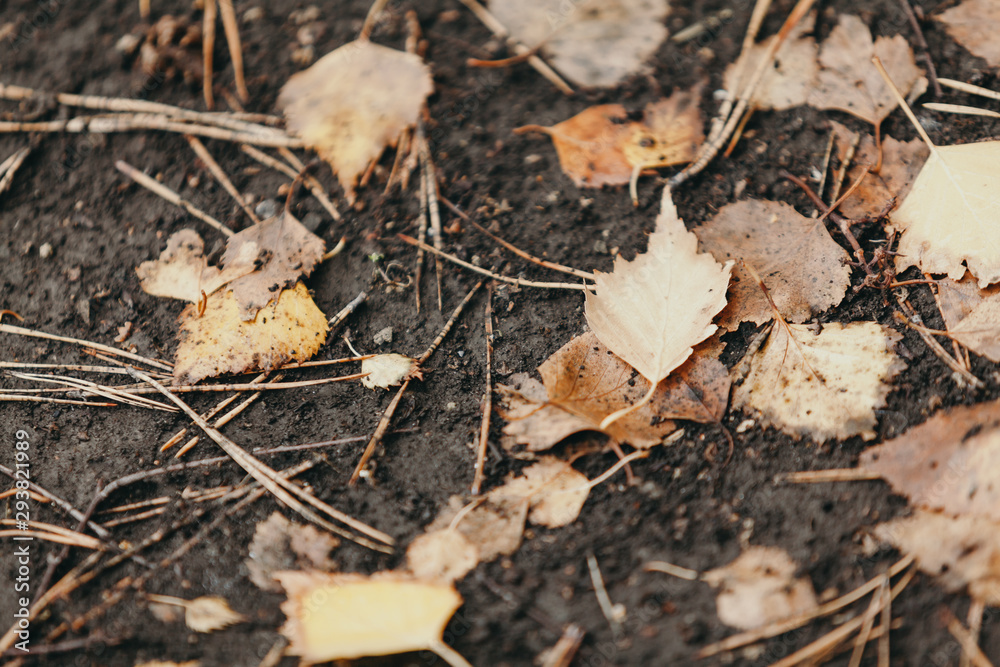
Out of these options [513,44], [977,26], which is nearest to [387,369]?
[513,44]

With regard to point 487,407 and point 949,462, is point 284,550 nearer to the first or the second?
point 487,407

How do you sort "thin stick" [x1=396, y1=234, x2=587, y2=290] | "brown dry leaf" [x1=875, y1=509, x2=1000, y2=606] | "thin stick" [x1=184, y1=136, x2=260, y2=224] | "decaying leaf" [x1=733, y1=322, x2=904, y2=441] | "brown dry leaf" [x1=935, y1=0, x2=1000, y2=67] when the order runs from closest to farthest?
"brown dry leaf" [x1=875, y1=509, x2=1000, y2=606] → "decaying leaf" [x1=733, y1=322, x2=904, y2=441] → "thin stick" [x1=396, y1=234, x2=587, y2=290] → "brown dry leaf" [x1=935, y1=0, x2=1000, y2=67] → "thin stick" [x1=184, y1=136, x2=260, y2=224]

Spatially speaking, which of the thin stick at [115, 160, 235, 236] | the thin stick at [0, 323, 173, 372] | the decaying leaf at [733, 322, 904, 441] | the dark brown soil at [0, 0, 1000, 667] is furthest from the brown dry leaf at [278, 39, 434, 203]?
the decaying leaf at [733, 322, 904, 441]

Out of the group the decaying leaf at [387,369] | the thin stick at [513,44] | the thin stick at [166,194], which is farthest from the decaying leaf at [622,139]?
the thin stick at [166,194]

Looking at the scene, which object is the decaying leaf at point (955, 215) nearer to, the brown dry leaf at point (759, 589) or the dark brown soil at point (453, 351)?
the dark brown soil at point (453, 351)

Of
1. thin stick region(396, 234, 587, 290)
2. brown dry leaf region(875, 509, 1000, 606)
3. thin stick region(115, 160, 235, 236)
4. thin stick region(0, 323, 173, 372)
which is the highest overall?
thin stick region(115, 160, 235, 236)

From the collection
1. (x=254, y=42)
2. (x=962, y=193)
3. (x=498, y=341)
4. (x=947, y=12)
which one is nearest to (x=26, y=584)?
(x=498, y=341)

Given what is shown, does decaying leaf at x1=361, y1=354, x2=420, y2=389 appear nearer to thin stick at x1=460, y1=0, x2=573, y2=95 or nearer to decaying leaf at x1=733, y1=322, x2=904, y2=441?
decaying leaf at x1=733, y1=322, x2=904, y2=441
